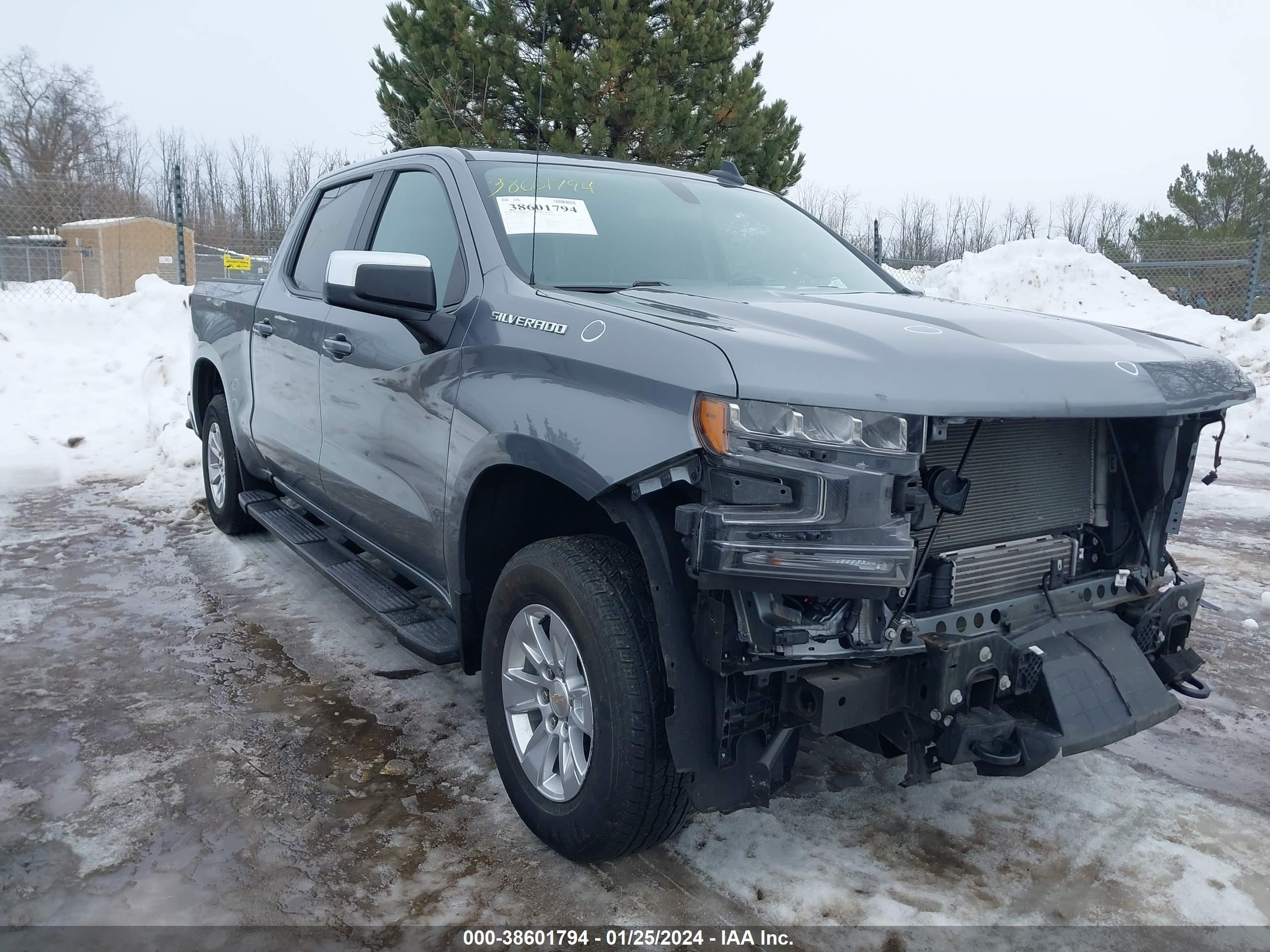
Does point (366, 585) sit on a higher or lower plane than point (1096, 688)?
lower

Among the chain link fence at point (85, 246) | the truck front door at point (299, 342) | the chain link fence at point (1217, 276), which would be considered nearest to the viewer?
the truck front door at point (299, 342)

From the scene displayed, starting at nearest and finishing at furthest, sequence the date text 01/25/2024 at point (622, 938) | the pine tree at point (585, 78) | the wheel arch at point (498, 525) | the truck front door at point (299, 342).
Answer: the date text 01/25/2024 at point (622, 938), the wheel arch at point (498, 525), the truck front door at point (299, 342), the pine tree at point (585, 78)

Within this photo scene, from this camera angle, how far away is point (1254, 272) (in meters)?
14.7

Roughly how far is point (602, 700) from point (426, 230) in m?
1.94

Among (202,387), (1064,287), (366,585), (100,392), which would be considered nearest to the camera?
(366,585)

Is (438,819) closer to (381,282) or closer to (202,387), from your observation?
(381,282)

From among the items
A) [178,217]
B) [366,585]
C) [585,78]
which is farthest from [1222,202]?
[366,585]

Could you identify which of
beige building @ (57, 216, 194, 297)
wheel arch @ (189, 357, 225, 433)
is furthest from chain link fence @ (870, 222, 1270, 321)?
beige building @ (57, 216, 194, 297)

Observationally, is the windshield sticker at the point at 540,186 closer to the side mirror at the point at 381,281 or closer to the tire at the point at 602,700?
the side mirror at the point at 381,281

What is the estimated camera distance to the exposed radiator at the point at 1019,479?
2.50m

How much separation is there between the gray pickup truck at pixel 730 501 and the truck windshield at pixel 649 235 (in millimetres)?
16

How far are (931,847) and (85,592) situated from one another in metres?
4.20

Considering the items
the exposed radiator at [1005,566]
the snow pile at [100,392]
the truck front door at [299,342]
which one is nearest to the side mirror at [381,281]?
the truck front door at [299,342]

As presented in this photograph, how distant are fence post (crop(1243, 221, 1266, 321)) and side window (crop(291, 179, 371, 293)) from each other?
1432 centimetres
